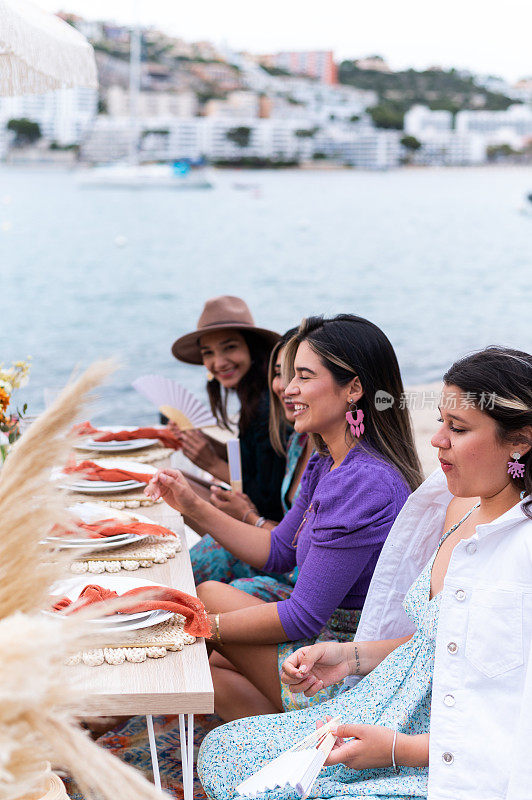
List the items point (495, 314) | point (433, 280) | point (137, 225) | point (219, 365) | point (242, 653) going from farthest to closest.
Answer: point (137, 225)
point (433, 280)
point (495, 314)
point (219, 365)
point (242, 653)

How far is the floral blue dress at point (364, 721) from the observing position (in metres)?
1.57

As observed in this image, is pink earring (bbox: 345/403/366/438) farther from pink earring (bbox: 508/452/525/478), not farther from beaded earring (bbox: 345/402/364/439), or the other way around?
pink earring (bbox: 508/452/525/478)

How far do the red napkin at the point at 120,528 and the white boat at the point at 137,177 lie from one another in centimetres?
6580

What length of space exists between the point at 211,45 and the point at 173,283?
64.1 metres

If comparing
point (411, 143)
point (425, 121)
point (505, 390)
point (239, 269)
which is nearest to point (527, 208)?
point (425, 121)

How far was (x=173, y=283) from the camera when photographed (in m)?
32.9

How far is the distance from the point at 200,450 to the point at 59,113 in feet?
256

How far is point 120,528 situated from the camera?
203 cm

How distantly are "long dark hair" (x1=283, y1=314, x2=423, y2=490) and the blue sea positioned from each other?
146 centimetres

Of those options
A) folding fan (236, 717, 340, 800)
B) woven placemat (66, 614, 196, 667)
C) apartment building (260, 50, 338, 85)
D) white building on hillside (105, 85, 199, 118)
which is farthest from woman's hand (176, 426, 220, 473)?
apartment building (260, 50, 338, 85)

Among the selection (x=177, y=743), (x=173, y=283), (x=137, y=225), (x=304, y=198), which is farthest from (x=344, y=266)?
(x=177, y=743)

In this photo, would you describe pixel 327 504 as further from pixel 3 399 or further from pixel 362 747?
pixel 3 399

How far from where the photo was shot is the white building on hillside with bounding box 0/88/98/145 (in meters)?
74.2

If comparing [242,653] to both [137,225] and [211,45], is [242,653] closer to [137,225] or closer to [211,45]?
[137,225]
